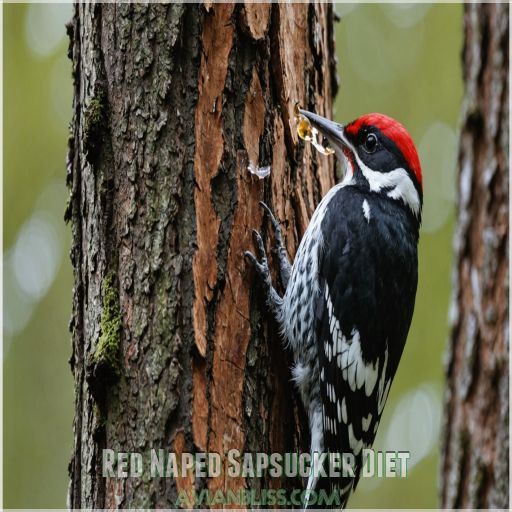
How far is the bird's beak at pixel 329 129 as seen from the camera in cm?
329

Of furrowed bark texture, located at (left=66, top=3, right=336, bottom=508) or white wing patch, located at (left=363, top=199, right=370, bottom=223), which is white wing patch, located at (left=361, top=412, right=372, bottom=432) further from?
white wing patch, located at (left=363, top=199, right=370, bottom=223)

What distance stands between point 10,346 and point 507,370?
3.81m

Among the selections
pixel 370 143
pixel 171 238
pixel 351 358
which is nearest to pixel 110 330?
pixel 171 238

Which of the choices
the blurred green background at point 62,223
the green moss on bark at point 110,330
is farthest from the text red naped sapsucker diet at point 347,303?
the blurred green background at point 62,223

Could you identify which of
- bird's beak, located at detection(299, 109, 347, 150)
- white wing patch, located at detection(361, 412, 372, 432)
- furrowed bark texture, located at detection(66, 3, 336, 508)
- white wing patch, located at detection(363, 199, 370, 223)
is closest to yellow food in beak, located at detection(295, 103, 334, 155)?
bird's beak, located at detection(299, 109, 347, 150)

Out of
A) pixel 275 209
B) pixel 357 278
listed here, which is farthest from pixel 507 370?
pixel 275 209

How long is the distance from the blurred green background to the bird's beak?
2.22 metres

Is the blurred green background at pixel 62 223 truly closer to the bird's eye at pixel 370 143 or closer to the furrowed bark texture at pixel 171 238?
the bird's eye at pixel 370 143

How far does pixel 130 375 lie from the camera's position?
2559 mm

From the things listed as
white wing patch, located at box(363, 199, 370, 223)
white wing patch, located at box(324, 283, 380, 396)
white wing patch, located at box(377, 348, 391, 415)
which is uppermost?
white wing patch, located at box(363, 199, 370, 223)

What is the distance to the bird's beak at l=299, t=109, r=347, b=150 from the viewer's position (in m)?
3.29

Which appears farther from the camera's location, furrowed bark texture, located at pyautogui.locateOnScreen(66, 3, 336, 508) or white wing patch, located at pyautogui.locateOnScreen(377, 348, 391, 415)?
white wing patch, located at pyautogui.locateOnScreen(377, 348, 391, 415)

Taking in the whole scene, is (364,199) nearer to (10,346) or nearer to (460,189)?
(460,189)

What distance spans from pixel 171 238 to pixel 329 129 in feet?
3.76
